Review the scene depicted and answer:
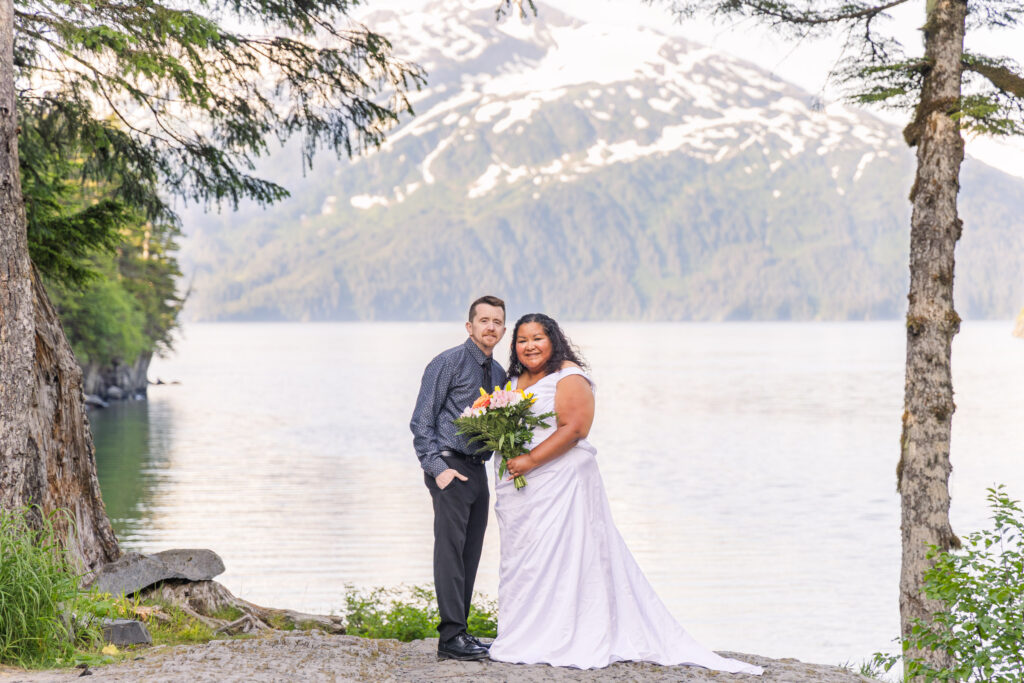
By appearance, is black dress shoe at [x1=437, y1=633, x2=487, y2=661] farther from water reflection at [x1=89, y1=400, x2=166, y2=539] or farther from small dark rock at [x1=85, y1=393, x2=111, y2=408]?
small dark rock at [x1=85, y1=393, x2=111, y2=408]

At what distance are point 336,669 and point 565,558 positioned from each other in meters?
1.60

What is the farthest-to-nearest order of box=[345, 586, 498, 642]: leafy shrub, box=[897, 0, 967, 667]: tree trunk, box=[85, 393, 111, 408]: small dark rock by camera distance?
box=[85, 393, 111, 408]: small dark rock < box=[345, 586, 498, 642]: leafy shrub < box=[897, 0, 967, 667]: tree trunk

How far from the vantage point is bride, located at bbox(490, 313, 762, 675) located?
667cm

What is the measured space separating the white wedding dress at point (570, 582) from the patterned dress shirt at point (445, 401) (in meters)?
0.39

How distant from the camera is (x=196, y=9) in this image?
Answer: 9.45 metres

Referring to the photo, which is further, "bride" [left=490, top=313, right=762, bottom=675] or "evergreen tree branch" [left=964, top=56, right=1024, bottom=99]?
"evergreen tree branch" [left=964, top=56, right=1024, bottom=99]

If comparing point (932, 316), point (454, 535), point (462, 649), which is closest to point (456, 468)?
point (454, 535)

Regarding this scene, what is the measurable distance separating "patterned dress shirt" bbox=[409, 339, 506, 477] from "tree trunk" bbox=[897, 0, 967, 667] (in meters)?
3.99

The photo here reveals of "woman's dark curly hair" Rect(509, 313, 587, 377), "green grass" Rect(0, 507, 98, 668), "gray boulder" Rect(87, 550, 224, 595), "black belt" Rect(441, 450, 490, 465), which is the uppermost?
"woman's dark curly hair" Rect(509, 313, 587, 377)

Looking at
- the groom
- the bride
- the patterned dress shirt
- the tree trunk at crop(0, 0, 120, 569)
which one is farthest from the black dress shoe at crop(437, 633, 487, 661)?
the tree trunk at crop(0, 0, 120, 569)

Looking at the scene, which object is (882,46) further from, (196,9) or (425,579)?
(425,579)

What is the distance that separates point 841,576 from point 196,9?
16001 millimetres

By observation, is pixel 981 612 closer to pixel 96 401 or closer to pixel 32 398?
pixel 32 398

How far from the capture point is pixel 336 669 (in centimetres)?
637
